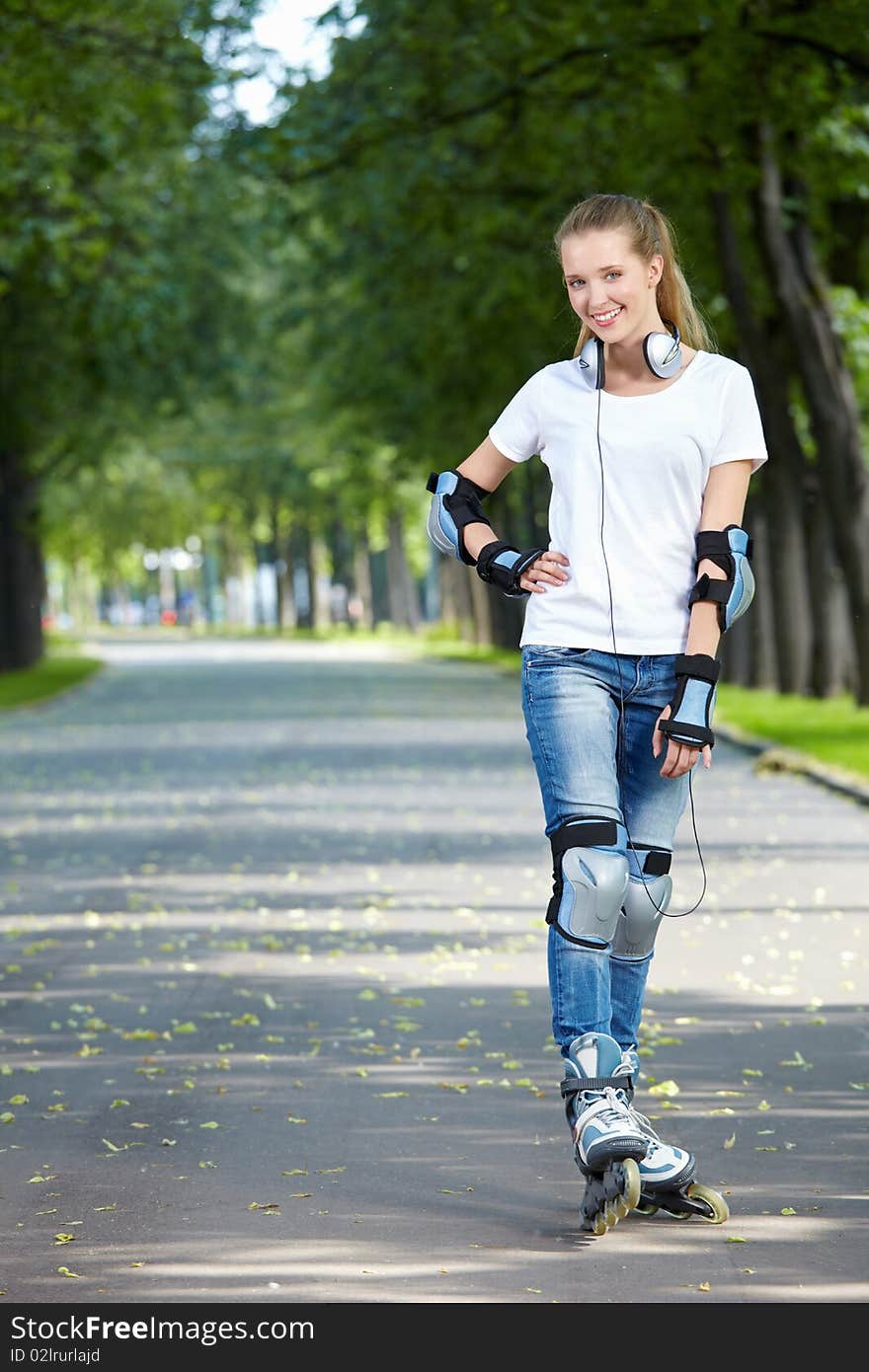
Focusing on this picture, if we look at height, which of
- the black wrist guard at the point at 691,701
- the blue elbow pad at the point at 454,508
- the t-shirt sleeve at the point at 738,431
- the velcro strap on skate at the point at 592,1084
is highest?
the t-shirt sleeve at the point at 738,431

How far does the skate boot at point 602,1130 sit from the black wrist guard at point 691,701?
0.65 meters

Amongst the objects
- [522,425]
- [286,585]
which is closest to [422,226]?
[522,425]

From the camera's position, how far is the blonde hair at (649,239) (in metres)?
5.09

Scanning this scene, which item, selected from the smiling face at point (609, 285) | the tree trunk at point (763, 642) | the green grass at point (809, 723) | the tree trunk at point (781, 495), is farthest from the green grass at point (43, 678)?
the smiling face at point (609, 285)

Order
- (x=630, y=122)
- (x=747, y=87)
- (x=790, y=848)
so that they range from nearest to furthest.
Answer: (x=790, y=848), (x=747, y=87), (x=630, y=122)

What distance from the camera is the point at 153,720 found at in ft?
93.1

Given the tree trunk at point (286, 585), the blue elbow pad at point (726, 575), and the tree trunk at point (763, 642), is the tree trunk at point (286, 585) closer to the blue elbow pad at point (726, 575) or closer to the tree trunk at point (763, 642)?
the tree trunk at point (763, 642)

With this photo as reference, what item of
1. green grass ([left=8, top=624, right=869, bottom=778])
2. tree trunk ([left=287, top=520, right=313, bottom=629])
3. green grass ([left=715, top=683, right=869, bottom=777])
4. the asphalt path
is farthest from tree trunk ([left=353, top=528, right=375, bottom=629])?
the asphalt path

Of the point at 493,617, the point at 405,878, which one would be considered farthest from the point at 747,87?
the point at 493,617

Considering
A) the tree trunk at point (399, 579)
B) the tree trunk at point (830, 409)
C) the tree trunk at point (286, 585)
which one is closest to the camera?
the tree trunk at point (830, 409)

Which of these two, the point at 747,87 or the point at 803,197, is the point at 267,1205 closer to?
the point at 747,87

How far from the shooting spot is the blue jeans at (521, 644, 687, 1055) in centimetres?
509

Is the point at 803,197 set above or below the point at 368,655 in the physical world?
above
